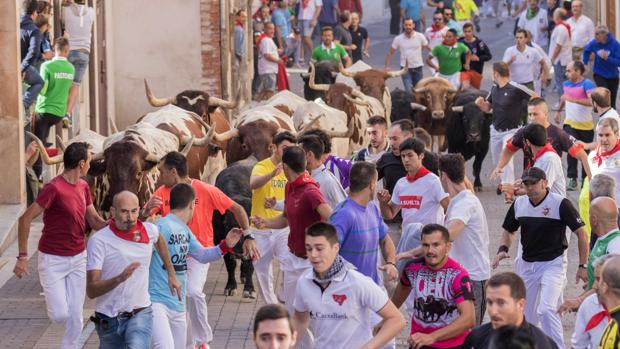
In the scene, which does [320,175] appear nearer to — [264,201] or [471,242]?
[264,201]

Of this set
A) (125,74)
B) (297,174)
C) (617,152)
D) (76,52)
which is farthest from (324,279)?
(125,74)

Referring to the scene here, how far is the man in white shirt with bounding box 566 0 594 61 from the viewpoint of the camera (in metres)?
31.5

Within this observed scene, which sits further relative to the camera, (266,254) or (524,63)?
(524,63)

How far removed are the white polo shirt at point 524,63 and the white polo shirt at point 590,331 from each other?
55.8 feet

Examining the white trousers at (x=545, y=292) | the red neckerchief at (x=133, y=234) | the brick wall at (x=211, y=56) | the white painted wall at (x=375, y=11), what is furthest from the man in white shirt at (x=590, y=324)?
the white painted wall at (x=375, y=11)

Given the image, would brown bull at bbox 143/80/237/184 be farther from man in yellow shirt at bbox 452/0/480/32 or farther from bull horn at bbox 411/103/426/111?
man in yellow shirt at bbox 452/0/480/32

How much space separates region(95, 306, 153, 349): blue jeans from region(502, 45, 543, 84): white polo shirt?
15.8m

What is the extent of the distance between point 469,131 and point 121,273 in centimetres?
1334

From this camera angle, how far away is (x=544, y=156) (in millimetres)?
14023

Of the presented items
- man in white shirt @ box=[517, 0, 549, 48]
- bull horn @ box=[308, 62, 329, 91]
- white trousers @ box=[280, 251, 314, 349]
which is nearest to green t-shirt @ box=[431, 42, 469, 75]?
bull horn @ box=[308, 62, 329, 91]

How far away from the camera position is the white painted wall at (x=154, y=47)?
27.7 meters

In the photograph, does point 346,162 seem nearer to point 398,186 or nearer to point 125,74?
point 398,186

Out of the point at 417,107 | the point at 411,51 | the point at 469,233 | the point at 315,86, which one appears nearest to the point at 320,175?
the point at 469,233

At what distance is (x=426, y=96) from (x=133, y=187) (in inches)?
432
